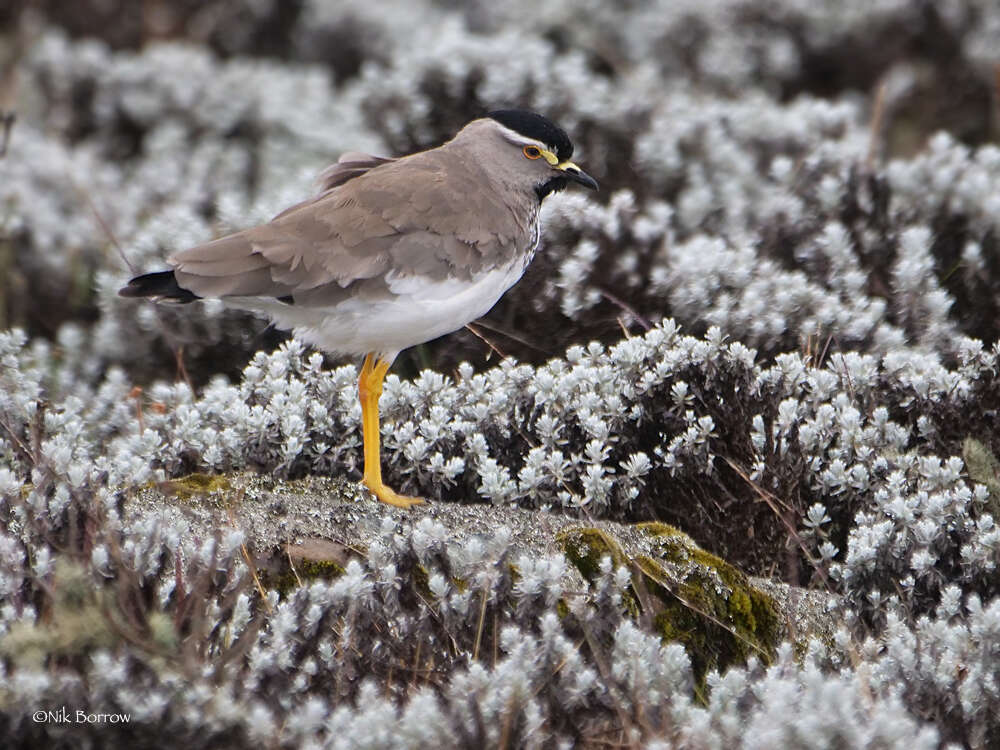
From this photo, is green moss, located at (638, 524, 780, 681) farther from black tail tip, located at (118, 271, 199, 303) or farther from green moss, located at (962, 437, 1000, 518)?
black tail tip, located at (118, 271, 199, 303)

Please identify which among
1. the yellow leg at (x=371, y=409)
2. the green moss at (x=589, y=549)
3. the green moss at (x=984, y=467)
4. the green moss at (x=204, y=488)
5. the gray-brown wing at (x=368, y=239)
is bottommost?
the green moss at (x=589, y=549)

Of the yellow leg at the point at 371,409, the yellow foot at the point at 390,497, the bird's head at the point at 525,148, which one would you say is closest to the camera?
the yellow foot at the point at 390,497

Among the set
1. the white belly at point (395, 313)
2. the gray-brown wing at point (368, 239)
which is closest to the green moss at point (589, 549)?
the white belly at point (395, 313)

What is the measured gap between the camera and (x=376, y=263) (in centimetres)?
427

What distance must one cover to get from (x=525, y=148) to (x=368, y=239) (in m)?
0.87

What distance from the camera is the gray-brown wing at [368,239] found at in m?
4.15

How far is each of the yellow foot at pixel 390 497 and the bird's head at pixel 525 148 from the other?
1.24m

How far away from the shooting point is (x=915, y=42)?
10055 millimetres

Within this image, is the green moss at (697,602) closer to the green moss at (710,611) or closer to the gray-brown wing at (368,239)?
the green moss at (710,611)

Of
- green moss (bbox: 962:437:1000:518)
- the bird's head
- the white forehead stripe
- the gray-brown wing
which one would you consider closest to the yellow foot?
the gray-brown wing

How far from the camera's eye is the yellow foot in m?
4.35

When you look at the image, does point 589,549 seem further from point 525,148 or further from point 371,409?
point 525,148

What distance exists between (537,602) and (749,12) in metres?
7.57

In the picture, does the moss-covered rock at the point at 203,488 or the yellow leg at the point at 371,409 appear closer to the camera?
the moss-covered rock at the point at 203,488
